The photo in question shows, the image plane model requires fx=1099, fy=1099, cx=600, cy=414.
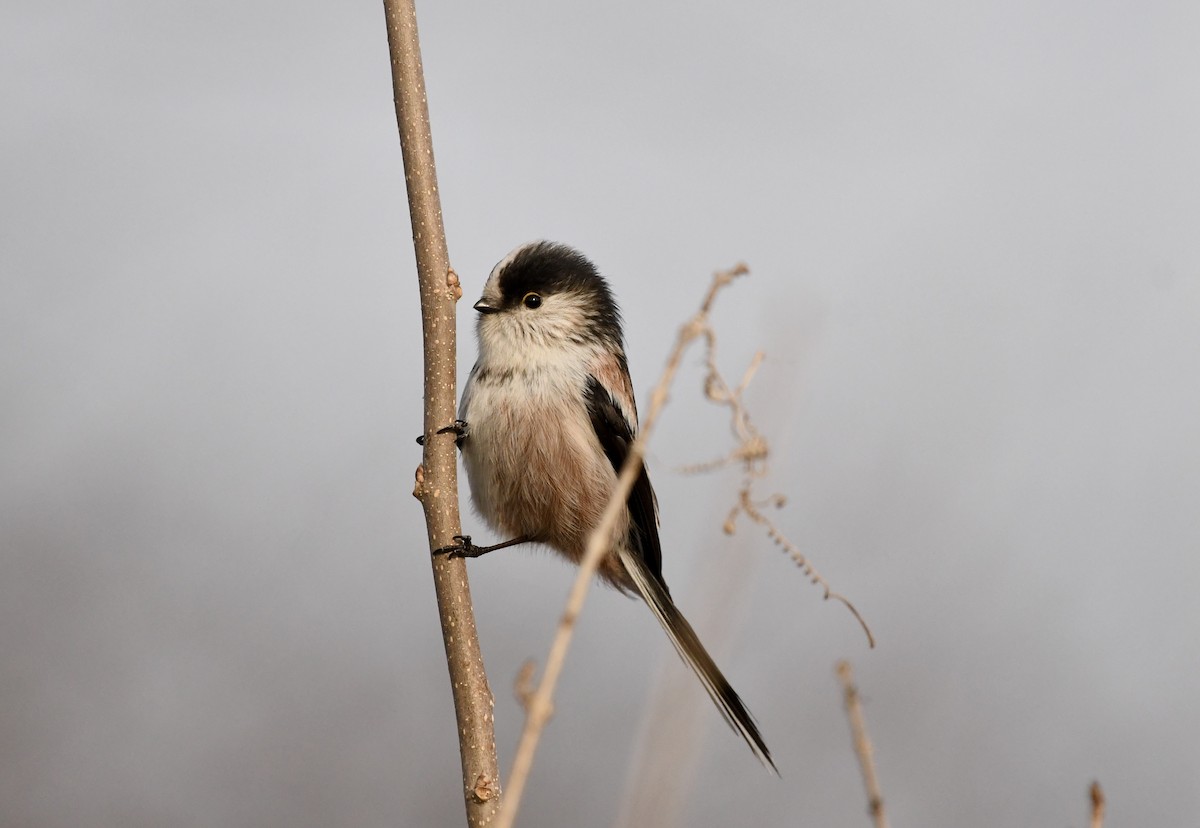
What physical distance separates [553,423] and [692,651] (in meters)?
0.55

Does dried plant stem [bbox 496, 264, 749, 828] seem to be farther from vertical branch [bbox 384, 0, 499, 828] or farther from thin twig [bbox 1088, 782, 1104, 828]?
vertical branch [bbox 384, 0, 499, 828]

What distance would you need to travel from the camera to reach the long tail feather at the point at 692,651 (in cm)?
170

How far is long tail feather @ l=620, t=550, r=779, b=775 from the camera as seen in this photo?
5.58ft

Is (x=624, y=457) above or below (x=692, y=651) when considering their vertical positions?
above

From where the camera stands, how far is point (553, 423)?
2.17 meters

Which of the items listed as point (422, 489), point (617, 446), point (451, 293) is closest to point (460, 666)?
point (422, 489)

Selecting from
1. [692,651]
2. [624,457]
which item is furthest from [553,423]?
[692,651]

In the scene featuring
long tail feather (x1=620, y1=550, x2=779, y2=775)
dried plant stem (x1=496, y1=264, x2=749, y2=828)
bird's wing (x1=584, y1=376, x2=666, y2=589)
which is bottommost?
long tail feather (x1=620, y1=550, x2=779, y2=775)

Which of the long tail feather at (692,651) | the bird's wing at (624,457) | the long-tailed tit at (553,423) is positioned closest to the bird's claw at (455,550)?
the long tail feather at (692,651)

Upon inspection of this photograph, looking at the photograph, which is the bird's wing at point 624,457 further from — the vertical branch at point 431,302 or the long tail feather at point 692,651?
the vertical branch at point 431,302

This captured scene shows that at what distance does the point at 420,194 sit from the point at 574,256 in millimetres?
916

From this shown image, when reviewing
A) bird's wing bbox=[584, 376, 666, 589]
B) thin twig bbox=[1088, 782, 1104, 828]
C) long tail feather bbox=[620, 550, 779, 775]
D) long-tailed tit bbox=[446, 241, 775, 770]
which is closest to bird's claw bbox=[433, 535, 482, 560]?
long tail feather bbox=[620, 550, 779, 775]

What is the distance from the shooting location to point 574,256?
243 cm

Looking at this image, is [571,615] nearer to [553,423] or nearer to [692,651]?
[692,651]
